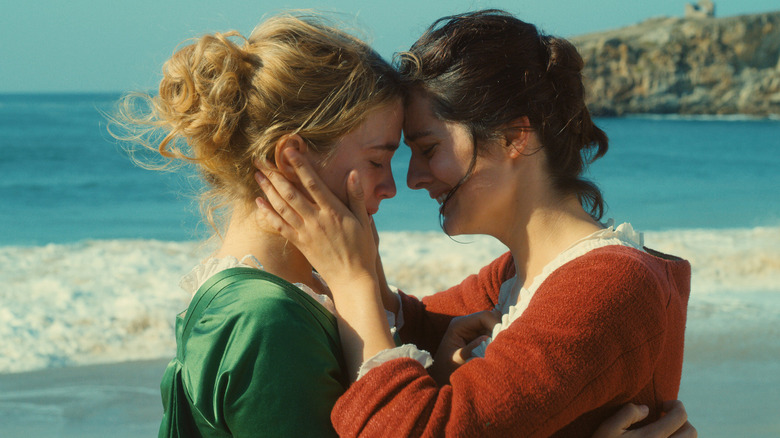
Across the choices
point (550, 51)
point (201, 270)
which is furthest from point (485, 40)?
point (201, 270)

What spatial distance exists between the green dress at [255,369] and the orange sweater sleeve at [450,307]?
0.98 metres

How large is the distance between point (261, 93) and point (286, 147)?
0.57 feet

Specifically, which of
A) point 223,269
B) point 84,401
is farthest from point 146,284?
point 223,269

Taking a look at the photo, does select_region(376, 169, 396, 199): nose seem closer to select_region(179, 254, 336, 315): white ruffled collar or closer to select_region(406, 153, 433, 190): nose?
select_region(406, 153, 433, 190): nose

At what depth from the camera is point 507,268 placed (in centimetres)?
299

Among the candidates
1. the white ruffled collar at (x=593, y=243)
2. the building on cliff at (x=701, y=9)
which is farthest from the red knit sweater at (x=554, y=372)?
the building on cliff at (x=701, y=9)

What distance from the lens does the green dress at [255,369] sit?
1888 millimetres

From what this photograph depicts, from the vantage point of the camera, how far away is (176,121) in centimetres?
233

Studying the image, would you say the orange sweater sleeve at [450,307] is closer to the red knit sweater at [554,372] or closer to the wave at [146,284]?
the red knit sweater at [554,372]

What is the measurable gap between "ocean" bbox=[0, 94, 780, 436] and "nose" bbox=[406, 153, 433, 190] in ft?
2.91

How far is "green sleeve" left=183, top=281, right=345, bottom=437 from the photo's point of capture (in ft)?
6.19

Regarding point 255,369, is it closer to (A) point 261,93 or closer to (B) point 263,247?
(B) point 263,247

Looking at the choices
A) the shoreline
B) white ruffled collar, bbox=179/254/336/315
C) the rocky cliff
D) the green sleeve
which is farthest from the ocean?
the rocky cliff

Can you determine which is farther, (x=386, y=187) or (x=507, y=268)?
(x=507, y=268)
